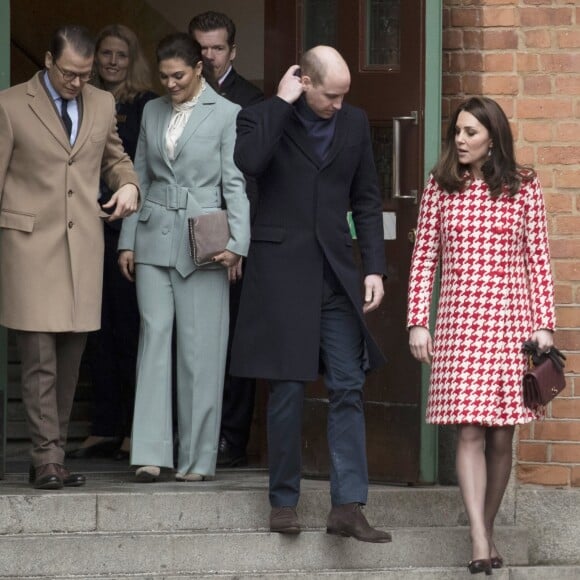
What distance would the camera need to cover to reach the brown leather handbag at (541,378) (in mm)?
7078

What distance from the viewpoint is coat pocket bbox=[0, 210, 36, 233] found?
297 inches

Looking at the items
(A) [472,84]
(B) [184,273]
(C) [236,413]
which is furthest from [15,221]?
(A) [472,84]

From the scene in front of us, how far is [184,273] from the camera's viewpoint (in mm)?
7980

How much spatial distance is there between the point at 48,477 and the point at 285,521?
999mm

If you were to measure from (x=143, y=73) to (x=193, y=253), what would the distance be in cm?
140

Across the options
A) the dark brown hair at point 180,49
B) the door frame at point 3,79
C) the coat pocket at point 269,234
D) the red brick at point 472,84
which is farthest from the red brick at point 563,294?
the door frame at point 3,79

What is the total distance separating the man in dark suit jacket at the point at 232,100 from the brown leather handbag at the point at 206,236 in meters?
0.60

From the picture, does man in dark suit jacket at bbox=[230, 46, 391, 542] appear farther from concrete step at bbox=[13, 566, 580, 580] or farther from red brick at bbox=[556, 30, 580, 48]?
red brick at bbox=[556, 30, 580, 48]

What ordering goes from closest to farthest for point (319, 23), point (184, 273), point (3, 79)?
point (3, 79), point (184, 273), point (319, 23)

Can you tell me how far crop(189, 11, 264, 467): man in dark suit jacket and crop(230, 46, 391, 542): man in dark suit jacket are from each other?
3.93 ft

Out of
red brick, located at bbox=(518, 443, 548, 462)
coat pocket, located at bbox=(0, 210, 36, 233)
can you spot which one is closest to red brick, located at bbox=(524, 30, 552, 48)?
red brick, located at bbox=(518, 443, 548, 462)

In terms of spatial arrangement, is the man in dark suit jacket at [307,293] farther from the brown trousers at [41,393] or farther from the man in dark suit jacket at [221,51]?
the man in dark suit jacket at [221,51]

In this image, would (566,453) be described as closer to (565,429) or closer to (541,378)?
(565,429)

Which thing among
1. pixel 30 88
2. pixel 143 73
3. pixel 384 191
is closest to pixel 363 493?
pixel 384 191
